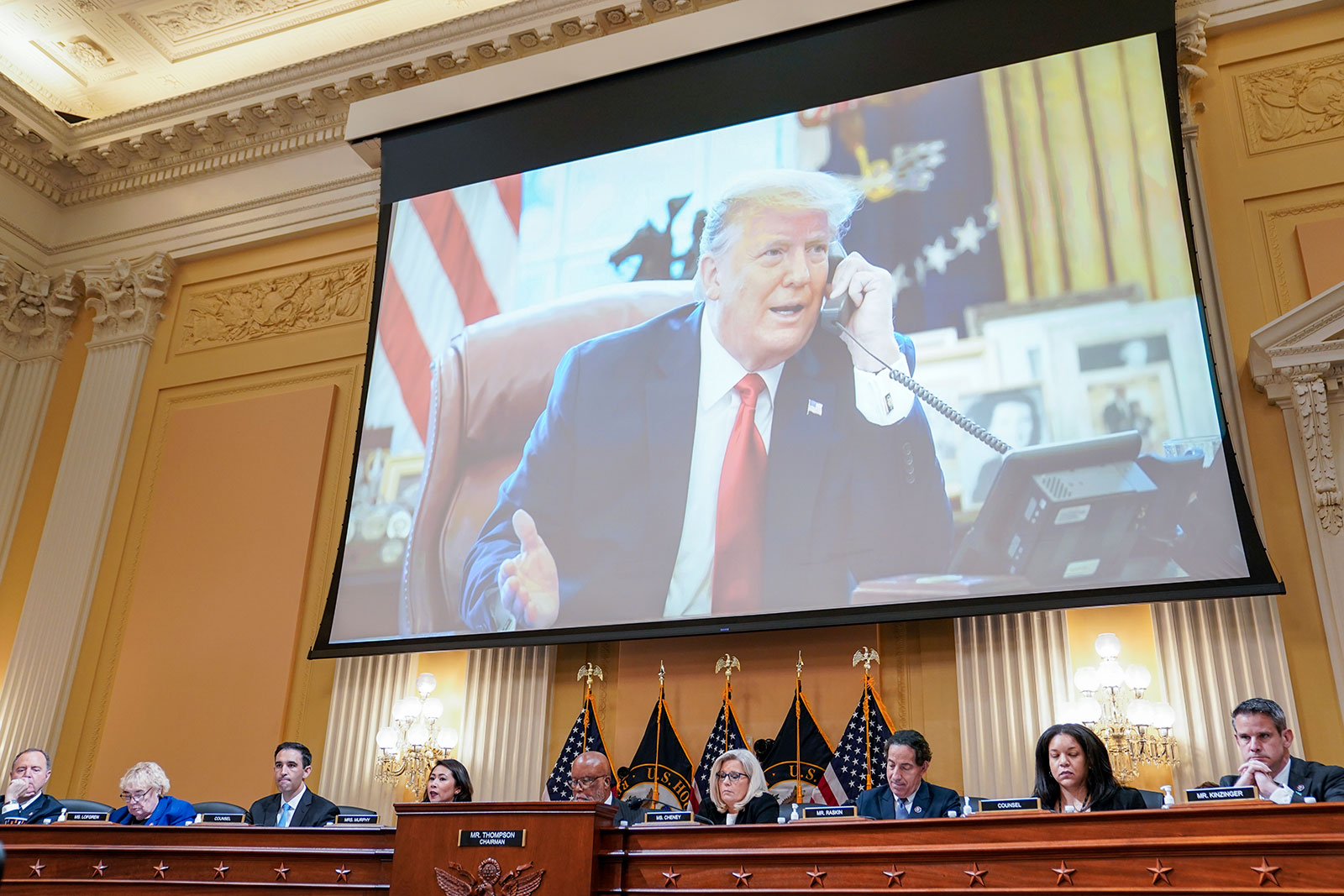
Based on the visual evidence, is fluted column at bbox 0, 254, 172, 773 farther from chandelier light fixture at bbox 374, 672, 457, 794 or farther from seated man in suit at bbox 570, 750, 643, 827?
seated man in suit at bbox 570, 750, 643, 827

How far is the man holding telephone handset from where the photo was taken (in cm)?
587

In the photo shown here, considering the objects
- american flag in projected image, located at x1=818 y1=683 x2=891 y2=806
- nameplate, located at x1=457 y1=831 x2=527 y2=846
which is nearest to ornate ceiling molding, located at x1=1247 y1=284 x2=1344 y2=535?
american flag in projected image, located at x1=818 y1=683 x2=891 y2=806

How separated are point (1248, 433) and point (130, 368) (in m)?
7.75

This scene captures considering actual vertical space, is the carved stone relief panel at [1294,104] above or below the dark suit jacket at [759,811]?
above

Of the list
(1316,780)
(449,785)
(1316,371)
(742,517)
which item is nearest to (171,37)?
(742,517)

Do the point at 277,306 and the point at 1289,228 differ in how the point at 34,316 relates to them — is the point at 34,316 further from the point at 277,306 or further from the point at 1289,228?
the point at 1289,228

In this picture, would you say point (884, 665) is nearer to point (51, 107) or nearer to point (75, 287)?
point (75, 287)

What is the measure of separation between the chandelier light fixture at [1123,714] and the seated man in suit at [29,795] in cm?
479

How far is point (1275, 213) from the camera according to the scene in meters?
6.31

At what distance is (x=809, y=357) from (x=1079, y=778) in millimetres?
2949

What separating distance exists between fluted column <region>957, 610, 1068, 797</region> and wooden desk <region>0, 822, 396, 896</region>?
9.47 feet

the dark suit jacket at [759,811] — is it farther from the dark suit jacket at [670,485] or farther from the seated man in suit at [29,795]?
the seated man in suit at [29,795]

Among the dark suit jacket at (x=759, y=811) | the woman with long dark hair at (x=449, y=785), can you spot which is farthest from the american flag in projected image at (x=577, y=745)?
the dark suit jacket at (x=759, y=811)

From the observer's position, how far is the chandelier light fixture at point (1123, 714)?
5230 mm
